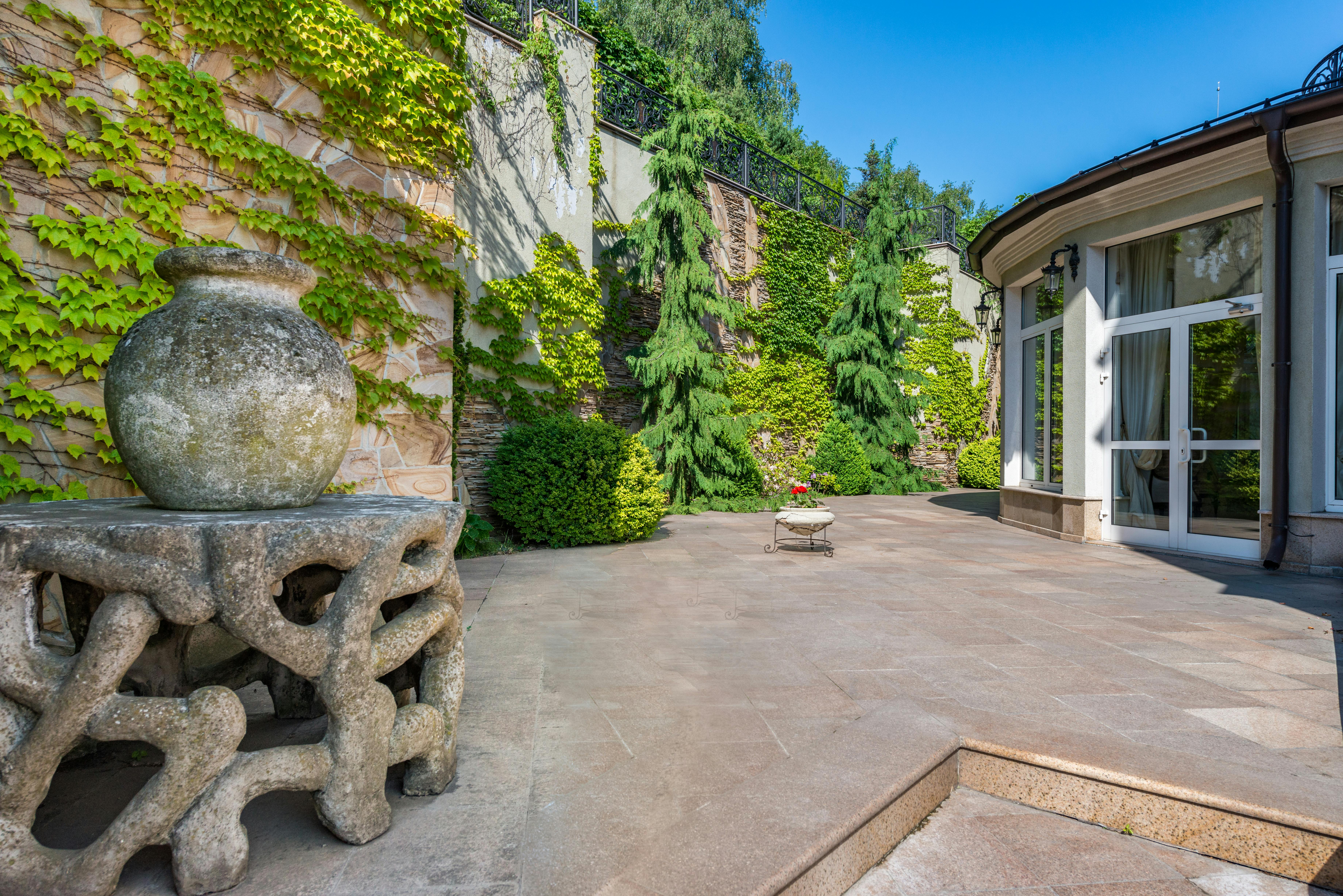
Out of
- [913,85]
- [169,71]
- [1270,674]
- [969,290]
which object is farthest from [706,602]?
[913,85]

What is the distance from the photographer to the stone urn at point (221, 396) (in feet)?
6.45

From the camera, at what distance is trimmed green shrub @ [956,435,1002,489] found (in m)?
16.6

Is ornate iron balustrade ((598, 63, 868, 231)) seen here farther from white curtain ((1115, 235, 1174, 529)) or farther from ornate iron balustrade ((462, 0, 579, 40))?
white curtain ((1115, 235, 1174, 529))

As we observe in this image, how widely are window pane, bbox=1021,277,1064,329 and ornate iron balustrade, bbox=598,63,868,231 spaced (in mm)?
5822

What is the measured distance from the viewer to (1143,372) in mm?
7242

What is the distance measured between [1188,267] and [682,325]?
6041 millimetres

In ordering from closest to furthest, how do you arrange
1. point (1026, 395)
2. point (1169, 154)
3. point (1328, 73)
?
point (1328, 73) → point (1169, 154) → point (1026, 395)

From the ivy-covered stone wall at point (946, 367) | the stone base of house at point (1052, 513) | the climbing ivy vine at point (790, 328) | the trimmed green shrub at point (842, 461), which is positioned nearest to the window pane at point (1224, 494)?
the stone base of house at point (1052, 513)

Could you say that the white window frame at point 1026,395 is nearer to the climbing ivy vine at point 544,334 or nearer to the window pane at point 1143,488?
the window pane at point 1143,488

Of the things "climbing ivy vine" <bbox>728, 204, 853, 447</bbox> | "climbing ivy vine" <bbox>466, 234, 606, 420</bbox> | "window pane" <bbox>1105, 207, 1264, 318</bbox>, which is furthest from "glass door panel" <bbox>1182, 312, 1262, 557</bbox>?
"climbing ivy vine" <bbox>728, 204, 853, 447</bbox>

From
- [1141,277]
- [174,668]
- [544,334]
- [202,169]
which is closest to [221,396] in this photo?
[174,668]

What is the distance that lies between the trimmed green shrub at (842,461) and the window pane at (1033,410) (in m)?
4.63

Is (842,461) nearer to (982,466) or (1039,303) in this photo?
(982,466)

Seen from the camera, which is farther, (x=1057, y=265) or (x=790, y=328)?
(x=790, y=328)
